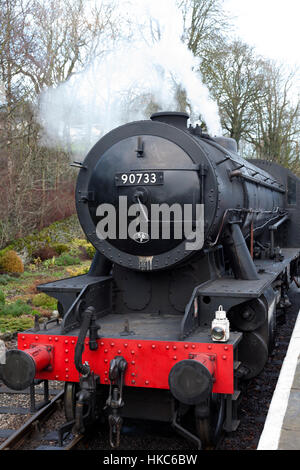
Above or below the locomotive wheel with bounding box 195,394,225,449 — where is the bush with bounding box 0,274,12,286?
above

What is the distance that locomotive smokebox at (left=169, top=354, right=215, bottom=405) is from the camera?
3146 mm

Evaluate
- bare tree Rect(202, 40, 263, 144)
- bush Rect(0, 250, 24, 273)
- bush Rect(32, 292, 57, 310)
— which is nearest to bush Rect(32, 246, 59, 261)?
bush Rect(0, 250, 24, 273)

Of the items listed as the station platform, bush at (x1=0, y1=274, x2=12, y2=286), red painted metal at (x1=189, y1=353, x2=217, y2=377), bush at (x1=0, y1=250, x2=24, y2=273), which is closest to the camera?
the station platform

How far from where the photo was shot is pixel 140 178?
411cm

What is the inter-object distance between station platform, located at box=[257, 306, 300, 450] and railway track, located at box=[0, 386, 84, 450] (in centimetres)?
171

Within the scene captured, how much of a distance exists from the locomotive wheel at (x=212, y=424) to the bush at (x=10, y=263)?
9494 millimetres

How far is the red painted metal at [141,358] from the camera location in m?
3.37

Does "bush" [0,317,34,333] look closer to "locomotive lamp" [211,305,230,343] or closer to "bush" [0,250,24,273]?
"bush" [0,250,24,273]

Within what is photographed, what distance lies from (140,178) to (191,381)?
6.03 ft

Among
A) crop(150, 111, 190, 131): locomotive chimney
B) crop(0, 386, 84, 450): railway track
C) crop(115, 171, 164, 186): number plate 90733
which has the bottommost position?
crop(0, 386, 84, 450): railway track

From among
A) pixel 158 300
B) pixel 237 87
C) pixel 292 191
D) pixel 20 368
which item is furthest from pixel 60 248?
pixel 237 87

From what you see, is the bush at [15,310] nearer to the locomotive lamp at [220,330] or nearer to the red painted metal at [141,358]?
the red painted metal at [141,358]

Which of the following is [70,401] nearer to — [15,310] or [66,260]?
[15,310]

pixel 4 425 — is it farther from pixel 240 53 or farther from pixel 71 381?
pixel 240 53
